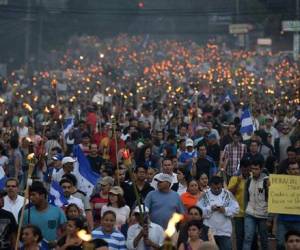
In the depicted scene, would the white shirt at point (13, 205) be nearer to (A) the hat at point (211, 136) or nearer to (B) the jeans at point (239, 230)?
(B) the jeans at point (239, 230)

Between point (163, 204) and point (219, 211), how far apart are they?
66 centimetres

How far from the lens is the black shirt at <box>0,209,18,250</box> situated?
11.0 metres

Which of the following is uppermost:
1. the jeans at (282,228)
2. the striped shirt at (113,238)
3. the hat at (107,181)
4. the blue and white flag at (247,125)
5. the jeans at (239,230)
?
the blue and white flag at (247,125)

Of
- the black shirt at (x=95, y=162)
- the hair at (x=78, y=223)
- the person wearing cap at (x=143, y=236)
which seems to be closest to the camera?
the hair at (x=78, y=223)

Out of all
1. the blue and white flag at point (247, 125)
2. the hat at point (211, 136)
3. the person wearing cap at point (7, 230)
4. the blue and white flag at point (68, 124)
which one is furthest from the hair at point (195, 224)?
the blue and white flag at point (68, 124)

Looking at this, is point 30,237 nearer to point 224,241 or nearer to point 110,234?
point 110,234

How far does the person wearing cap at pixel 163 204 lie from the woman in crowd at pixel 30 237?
2507 mm

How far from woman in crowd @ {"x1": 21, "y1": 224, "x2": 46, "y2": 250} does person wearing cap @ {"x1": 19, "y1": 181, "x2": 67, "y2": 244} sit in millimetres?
1099

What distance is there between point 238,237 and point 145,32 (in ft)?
253

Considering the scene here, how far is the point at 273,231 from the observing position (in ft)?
43.2

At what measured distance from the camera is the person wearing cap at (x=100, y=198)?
43.5 ft

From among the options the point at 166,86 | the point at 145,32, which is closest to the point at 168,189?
the point at 166,86

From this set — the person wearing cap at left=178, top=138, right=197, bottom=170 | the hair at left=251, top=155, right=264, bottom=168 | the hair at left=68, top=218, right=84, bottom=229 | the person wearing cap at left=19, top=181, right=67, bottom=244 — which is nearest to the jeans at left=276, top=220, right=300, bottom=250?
the hair at left=251, top=155, right=264, bottom=168

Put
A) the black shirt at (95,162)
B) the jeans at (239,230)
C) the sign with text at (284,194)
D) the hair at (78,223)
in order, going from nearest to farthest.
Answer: the hair at (78,223) → the sign with text at (284,194) → the jeans at (239,230) → the black shirt at (95,162)
